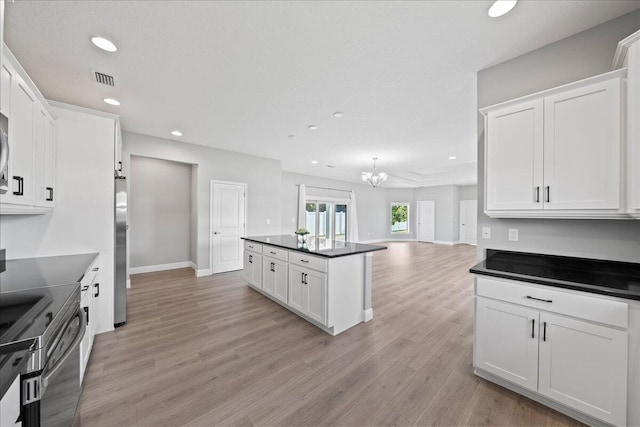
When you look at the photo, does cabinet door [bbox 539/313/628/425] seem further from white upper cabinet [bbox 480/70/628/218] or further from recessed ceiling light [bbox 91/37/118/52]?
recessed ceiling light [bbox 91/37/118/52]

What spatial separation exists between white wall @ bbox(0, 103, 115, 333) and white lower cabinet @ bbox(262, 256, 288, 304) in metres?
1.82

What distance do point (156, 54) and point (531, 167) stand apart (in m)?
3.39

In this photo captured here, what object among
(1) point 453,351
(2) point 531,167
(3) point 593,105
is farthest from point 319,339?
(3) point 593,105

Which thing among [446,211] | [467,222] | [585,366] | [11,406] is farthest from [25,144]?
[467,222]

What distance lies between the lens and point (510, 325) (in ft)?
6.01

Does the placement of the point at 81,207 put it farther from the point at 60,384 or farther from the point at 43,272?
the point at 60,384

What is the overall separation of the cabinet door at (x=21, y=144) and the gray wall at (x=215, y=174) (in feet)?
8.60

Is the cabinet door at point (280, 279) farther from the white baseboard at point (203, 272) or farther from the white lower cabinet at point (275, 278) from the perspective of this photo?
the white baseboard at point (203, 272)

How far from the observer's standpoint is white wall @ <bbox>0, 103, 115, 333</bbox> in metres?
2.45

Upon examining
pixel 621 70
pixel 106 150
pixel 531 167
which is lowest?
pixel 531 167

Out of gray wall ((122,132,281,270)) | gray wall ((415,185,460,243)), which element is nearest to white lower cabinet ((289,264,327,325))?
gray wall ((122,132,281,270))

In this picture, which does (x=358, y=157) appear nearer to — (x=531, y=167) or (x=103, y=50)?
(x=531, y=167)

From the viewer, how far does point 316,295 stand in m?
2.82

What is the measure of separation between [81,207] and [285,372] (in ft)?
8.97
